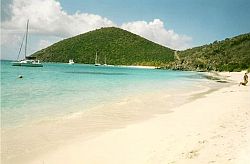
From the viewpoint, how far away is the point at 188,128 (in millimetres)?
11023

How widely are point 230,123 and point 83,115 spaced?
19.5 ft

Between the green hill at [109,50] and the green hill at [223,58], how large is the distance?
29879 mm

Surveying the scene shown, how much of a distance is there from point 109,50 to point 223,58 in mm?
69035

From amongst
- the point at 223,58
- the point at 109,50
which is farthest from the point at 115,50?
the point at 223,58

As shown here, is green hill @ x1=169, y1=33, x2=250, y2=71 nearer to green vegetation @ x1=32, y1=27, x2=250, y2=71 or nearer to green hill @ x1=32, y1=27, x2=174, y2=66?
green vegetation @ x1=32, y1=27, x2=250, y2=71

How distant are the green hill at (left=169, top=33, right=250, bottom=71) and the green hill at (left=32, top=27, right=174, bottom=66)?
29879 mm

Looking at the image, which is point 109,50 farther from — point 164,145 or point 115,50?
point 164,145

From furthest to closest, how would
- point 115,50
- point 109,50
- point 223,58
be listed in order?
point 115,50 → point 109,50 → point 223,58

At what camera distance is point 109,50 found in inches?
6614

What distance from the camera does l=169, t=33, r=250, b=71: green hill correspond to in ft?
322

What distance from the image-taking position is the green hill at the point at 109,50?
167 metres

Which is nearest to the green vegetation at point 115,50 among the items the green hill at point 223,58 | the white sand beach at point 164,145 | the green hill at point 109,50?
the green hill at point 109,50

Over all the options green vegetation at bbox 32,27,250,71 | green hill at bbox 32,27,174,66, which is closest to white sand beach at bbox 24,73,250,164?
green vegetation at bbox 32,27,250,71

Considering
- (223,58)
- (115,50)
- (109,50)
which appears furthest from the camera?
(115,50)
